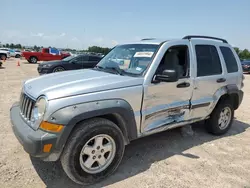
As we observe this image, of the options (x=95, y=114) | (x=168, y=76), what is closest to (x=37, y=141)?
(x=95, y=114)

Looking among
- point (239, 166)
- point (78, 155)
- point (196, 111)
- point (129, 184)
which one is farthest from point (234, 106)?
point (78, 155)

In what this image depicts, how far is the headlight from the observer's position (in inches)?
96.1

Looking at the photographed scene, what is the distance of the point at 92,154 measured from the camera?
2.72m

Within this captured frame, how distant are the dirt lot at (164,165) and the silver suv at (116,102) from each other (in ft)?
1.42

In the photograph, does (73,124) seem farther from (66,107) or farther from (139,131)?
(139,131)

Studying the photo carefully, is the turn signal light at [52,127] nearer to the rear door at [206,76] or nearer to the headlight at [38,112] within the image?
the headlight at [38,112]

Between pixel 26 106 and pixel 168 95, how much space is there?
2.06m

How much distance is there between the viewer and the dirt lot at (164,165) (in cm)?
286

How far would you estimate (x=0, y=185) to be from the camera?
2.68m

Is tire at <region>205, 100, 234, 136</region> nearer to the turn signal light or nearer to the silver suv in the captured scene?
the silver suv

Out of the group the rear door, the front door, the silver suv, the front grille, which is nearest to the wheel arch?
the silver suv

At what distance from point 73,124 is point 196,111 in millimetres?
2390

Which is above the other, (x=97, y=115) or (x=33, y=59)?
(x=97, y=115)

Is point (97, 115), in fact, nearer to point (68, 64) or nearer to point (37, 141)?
point (37, 141)
